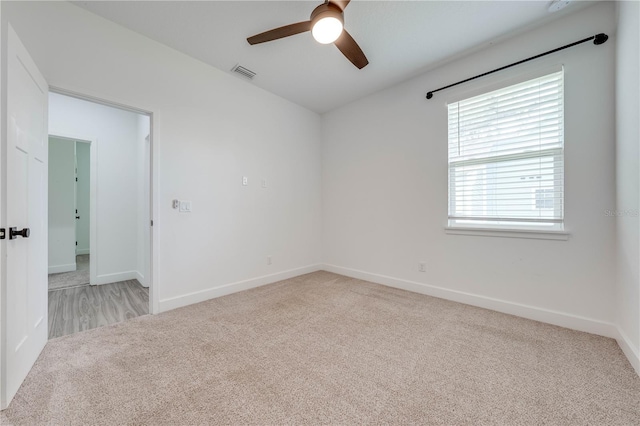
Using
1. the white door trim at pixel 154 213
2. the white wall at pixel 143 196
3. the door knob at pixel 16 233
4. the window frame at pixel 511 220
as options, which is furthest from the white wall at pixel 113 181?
the window frame at pixel 511 220

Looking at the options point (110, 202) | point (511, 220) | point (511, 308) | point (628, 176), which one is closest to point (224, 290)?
point (110, 202)

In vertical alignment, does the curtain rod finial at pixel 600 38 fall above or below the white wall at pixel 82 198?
above

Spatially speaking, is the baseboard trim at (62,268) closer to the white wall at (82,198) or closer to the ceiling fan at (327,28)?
the white wall at (82,198)

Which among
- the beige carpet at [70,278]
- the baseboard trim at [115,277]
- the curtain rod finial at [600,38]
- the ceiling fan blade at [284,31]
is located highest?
the curtain rod finial at [600,38]

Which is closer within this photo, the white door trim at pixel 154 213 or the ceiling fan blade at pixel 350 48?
the ceiling fan blade at pixel 350 48

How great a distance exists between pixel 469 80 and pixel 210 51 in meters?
2.87

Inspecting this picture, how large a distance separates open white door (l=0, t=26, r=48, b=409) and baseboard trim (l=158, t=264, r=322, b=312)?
90 cm

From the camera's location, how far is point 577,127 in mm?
2139

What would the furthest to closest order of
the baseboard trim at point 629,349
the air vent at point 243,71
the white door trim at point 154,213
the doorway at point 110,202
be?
the doorway at point 110,202 < the air vent at point 243,71 < the white door trim at point 154,213 < the baseboard trim at point 629,349

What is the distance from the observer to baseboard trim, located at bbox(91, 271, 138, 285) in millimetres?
3571

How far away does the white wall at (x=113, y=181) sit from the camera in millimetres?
3498

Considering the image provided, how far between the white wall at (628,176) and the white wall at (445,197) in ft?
0.40

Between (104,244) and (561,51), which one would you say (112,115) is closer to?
(104,244)

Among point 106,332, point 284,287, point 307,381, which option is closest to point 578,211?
point 307,381
